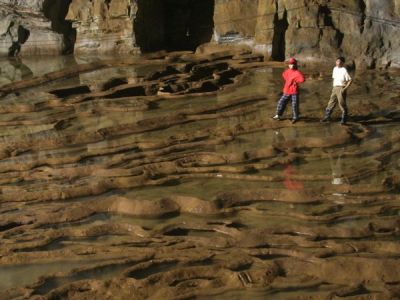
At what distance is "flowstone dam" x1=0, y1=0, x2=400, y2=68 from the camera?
18.6 metres

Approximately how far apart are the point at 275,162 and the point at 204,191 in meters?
1.63

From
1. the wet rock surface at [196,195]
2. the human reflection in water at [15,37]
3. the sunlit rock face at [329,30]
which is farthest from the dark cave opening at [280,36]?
the human reflection in water at [15,37]

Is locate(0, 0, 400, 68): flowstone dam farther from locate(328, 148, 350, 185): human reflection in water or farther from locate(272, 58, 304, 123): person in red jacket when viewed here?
locate(328, 148, 350, 185): human reflection in water

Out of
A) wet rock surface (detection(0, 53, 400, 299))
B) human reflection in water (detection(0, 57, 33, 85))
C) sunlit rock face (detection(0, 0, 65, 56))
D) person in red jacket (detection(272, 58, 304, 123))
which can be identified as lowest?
wet rock surface (detection(0, 53, 400, 299))

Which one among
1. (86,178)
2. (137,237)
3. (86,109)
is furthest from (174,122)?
(137,237)

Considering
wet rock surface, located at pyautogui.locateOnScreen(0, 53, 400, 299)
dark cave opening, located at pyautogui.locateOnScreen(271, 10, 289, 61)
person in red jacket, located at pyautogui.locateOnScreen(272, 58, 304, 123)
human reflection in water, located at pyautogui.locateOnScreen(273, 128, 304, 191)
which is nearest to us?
wet rock surface, located at pyautogui.locateOnScreen(0, 53, 400, 299)

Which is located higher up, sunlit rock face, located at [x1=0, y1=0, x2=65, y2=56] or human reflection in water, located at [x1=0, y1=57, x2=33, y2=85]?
sunlit rock face, located at [x1=0, y1=0, x2=65, y2=56]

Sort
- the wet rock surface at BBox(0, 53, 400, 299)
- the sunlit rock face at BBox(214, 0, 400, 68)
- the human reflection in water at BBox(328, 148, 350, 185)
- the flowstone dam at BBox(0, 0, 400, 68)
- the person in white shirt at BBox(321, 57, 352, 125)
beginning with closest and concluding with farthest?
the wet rock surface at BBox(0, 53, 400, 299)
the human reflection in water at BBox(328, 148, 350, 185)
the person in white shirt at BBox(321, 57, 352, 125)
the sunlit rock face at BBox(214, 0, 400, 68)
the flowstone dam at BBox(0, 0, 400, 68)

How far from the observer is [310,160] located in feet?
33.9

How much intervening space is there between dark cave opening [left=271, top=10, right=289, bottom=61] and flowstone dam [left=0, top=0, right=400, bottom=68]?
31 millimetres

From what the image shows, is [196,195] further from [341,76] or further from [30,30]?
[30,30]

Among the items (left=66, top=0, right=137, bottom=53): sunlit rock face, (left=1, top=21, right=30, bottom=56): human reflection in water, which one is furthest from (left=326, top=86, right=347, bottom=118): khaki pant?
(left=1, top=21, right=30, bottom=56): human reflection in water

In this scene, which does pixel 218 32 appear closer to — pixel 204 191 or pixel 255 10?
pixel 255 10

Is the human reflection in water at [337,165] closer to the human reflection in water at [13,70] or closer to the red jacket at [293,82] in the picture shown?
the red jacket at [293,82]
